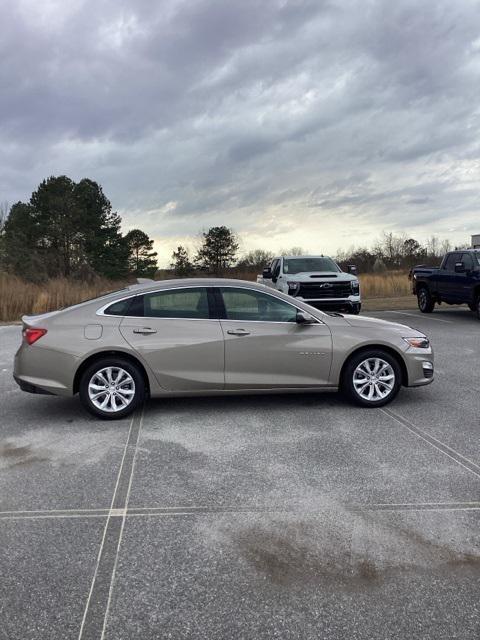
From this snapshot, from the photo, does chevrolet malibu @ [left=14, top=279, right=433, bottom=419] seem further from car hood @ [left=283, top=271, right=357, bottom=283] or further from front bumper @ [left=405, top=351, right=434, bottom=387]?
car hood @ [left=283, top=271, right=357, bottom=283]

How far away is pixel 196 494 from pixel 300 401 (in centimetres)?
277

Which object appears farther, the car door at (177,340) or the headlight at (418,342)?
→ the headlight at (418,342)

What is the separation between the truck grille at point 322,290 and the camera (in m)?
13.4

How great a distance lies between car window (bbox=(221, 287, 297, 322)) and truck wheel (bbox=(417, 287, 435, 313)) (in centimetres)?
1199

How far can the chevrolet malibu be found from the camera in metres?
5.55

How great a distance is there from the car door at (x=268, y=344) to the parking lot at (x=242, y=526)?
0.40m

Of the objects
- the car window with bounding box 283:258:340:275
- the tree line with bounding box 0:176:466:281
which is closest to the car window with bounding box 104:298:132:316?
the car window with bounding box 283:258:340:275

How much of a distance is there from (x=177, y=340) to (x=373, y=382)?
2263 millimetres

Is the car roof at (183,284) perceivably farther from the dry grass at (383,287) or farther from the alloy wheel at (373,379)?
the dry grass at (383,287)

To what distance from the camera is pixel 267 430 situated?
5246 mm

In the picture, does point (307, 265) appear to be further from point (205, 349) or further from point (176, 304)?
point (205, 349)

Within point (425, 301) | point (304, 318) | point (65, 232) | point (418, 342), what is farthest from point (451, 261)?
point (65, 232)

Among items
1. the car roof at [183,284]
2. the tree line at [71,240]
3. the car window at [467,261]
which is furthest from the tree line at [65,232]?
the car roof at [183,284]

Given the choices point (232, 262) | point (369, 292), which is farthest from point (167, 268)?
point (369, 292)
